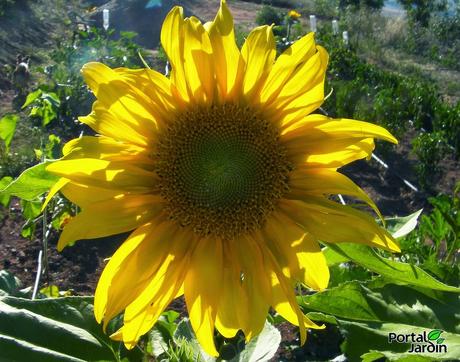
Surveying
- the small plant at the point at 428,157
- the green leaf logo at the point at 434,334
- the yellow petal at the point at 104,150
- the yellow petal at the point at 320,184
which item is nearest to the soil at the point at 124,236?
the small plant at the point at 428,157

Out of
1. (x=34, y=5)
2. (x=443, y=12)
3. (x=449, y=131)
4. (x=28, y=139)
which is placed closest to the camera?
(x=28, y=139)

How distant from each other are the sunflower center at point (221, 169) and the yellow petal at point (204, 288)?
0.04 m

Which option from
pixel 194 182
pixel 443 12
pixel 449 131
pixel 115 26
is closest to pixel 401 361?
pixel 194 182

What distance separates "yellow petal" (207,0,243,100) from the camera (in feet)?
3.90

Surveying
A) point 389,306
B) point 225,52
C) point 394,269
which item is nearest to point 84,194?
point 225,52

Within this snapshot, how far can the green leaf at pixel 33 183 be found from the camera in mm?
1193

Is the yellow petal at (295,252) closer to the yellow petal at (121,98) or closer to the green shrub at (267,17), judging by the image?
the yellow petal at (121,98)

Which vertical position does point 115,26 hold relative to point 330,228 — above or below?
below

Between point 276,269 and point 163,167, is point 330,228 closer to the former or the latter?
point 276,269

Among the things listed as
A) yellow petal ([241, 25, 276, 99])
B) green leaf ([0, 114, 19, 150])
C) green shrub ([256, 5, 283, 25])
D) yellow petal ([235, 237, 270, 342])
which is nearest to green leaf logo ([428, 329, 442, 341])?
yellow petal ([235, 237, 270, 342])

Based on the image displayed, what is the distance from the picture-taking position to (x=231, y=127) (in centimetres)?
132

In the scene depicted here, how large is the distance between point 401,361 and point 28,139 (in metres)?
4.83

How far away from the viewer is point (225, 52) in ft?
3.99

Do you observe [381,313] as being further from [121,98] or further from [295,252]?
[121,98]
